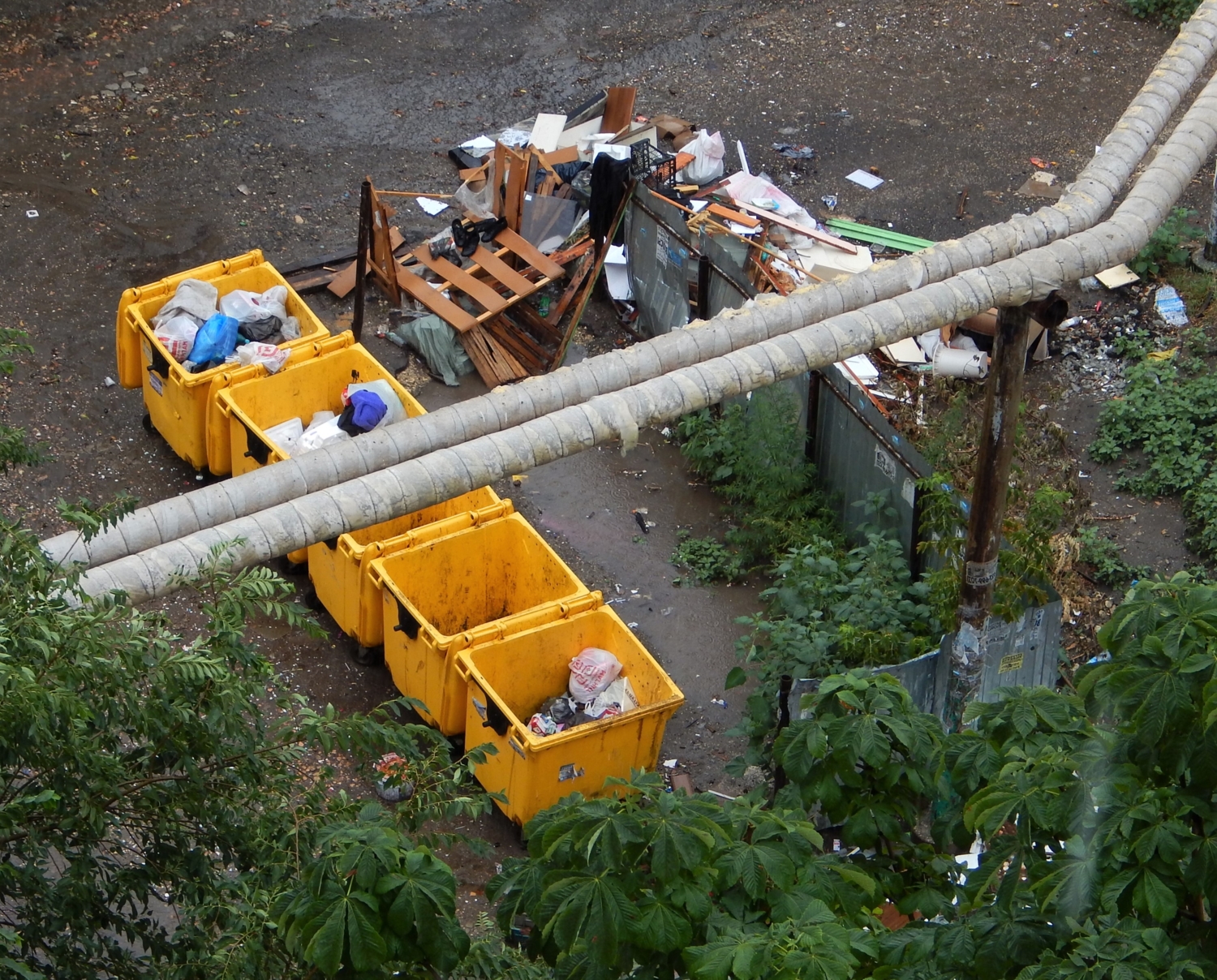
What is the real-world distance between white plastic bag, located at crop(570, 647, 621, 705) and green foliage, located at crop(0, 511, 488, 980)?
3.46 metres

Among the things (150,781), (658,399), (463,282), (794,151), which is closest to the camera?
(150,781)

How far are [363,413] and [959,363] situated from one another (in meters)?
4.58

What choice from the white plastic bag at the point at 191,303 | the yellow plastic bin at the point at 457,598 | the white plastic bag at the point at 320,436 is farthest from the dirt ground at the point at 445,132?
the white plastic bag at the point at 320,436

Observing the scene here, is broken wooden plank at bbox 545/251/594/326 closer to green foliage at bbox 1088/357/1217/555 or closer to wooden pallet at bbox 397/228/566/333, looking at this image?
wooden pallet at bbox 397/228/566/333

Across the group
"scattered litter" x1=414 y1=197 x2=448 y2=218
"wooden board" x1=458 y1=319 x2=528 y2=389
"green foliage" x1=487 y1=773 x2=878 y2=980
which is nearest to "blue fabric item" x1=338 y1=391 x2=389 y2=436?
"wooden board" x1=458 y1=319 x2=528 y2=389

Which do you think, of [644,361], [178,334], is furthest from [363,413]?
[644,361]

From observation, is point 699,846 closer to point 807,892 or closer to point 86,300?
point 807,892

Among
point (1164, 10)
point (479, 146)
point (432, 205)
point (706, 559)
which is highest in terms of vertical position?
point (1164, 10)

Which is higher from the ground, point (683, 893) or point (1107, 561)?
point (683, 893)

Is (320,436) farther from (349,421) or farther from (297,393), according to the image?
(297,393)

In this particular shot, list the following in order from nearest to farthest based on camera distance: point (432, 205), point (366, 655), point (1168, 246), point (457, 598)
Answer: point (457, 598) < point (366, 655) < point (1168, 246) < point (432, 205)

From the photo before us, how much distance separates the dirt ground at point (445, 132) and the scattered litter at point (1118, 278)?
4.20 ft

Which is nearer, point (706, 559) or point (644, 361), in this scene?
point (644, 361)

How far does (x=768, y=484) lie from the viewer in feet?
33.7
